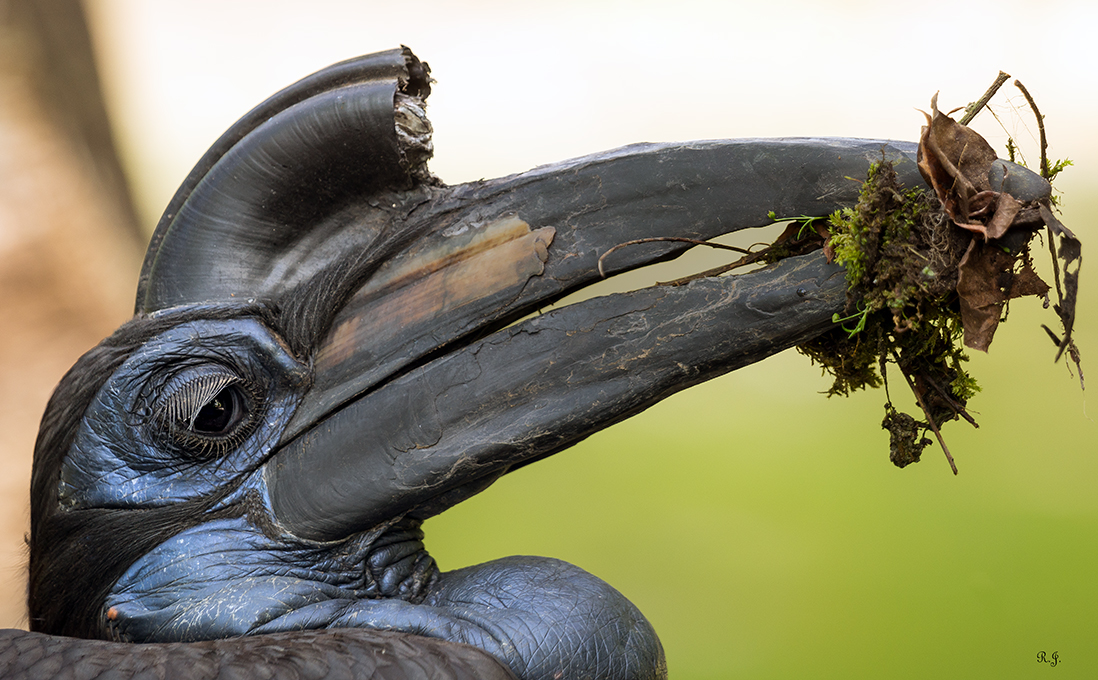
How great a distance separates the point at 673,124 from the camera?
237 centimetres

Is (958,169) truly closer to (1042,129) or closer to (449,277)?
(1042,129)

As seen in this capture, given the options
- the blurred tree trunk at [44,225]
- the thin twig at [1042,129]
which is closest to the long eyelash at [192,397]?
the thin twig at [1042,129]

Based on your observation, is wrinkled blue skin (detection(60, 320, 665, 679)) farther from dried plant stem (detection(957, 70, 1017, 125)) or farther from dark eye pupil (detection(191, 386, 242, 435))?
dried plant stem (detection(957, 70, 1017, 125))

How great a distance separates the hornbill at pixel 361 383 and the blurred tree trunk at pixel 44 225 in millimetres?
1326

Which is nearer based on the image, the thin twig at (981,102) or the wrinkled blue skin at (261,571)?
the thin twig at (981,102)

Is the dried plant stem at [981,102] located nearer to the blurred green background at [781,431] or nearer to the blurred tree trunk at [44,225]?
the blurred green background at [781,431]

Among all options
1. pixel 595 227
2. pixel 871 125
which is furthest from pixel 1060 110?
pixel 595 227

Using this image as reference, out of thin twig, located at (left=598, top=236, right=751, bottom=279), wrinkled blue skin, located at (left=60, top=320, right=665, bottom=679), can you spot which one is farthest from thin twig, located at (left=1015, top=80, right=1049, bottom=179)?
wrinkled blue skin, located at (left=60, top=320, right=665, bottom=679)

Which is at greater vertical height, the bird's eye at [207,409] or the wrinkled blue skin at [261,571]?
the bird's eye at [207,409]

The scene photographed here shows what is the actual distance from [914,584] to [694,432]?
0.76 meters

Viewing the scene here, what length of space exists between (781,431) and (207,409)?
70.5 inches

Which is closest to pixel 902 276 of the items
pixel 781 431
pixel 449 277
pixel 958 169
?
pixel 958 169

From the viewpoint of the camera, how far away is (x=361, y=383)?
1.12 meters

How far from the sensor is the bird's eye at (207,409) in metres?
1.14
